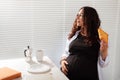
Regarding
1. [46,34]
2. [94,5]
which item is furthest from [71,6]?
[46,34]

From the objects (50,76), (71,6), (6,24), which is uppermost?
(71,6)

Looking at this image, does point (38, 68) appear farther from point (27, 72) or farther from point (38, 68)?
point (27, 72)

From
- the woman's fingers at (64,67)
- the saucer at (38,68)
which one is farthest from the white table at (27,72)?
the woman's fingers at (64,67)

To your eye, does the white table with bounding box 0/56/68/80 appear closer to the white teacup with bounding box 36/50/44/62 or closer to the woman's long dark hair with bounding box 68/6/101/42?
the white teacup with bounding box 36/50/44/62

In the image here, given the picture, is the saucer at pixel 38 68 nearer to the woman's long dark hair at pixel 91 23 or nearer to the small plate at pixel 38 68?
the small plate at pixel 38 68

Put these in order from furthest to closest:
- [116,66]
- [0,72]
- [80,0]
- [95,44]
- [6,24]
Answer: [116,66], [80,0], [6,24], [95,44], [0,72]

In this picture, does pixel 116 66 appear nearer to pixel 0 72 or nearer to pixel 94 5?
pixel 94 5

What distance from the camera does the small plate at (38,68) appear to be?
1.81 metres

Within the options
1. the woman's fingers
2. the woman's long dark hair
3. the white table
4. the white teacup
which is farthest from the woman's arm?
the white teacup

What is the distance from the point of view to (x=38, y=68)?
6.21 feet

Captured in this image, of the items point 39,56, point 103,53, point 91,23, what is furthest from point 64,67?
point 91,23

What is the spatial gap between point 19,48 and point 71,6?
2.54 feet

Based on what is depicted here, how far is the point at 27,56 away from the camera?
2.12 meters

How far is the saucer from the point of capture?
181 cm
